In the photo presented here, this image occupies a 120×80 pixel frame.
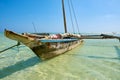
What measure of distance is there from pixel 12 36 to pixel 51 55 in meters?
2.93

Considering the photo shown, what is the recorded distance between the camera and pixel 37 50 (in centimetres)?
667

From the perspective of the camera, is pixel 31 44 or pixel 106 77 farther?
pixel 31 44

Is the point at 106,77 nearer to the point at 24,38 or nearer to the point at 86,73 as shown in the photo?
the point at 86,73

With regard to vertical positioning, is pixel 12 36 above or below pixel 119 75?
above

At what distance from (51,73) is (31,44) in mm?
1509

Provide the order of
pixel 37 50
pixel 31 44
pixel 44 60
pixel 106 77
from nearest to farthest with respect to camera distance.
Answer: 1. pixel 106 77
2. pixel 31 44
3. pixel 37 50
4. pixel 44 60

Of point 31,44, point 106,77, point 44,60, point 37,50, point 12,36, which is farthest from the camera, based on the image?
point 44,60

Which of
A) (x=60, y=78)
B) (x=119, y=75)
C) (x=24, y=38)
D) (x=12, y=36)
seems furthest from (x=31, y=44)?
(x=119, y=75)

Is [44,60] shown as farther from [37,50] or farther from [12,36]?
[12,36]

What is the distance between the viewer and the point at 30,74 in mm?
5398

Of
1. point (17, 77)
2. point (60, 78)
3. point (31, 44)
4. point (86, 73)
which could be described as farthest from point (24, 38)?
point (86, 73)

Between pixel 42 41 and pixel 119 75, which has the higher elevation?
pixel 42 41

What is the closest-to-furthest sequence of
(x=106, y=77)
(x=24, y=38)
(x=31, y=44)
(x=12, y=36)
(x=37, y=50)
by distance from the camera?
1. (x=106, y=77)
2. (x=12, y=36)
3. (x=24, y=38)
4. (x=31, y=44)
5. (x=37, y=50)

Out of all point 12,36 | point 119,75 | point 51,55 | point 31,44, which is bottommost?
point 119,75
